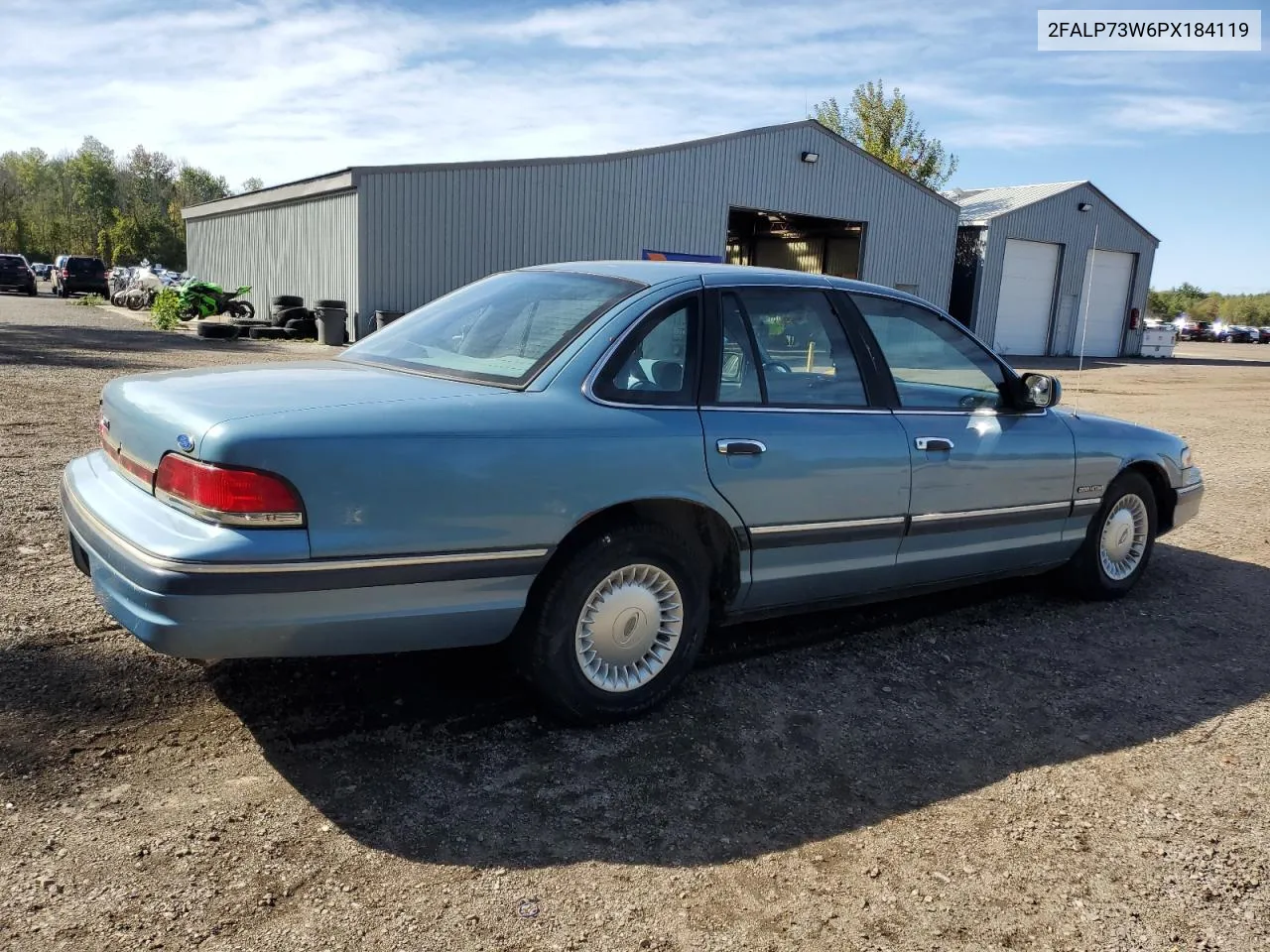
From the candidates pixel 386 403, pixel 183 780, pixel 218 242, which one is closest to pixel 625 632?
pixel 386 403

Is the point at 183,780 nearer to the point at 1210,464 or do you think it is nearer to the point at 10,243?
the point at 1210,464

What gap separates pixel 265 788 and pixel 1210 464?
10.2 meters

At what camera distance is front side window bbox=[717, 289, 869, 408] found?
12.4ft

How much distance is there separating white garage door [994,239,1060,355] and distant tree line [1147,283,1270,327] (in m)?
53.9

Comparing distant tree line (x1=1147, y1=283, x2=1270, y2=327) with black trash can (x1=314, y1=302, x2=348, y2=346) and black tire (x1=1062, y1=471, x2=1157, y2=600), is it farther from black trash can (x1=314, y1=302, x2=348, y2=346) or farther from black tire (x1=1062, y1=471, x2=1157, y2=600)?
black tire (x1=1062, y1=471, x2=1157, y2=600)

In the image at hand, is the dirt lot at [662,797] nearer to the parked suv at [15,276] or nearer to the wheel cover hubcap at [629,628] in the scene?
the wheel cover hubcap at [629,628]

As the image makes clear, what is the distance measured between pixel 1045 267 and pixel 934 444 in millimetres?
30851

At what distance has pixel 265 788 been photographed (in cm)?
299

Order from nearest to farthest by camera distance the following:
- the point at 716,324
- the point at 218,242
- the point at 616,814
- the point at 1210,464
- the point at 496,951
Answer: the point at 496,951 < the point at 616,814 < the point at 716,324 < the point at 1210,464 < the point at 218,242

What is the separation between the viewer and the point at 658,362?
357 centimetres

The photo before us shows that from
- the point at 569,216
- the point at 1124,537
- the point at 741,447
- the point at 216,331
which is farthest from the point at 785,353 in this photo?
the point at 216,331

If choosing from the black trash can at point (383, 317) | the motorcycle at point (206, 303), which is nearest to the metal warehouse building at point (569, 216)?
the black trash can at point (383, 317)

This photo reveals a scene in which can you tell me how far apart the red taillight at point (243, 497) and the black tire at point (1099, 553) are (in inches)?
159

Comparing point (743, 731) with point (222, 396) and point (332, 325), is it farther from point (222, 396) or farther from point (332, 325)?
point (332, 325)
